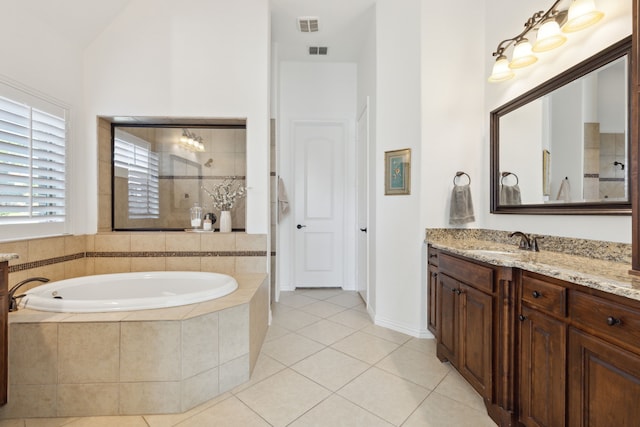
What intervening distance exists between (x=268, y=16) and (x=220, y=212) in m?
1.98

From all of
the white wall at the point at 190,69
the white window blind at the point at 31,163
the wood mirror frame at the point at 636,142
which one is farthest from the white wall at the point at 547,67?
the white window blind at the point at 31,163

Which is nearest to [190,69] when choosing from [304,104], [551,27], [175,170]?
[175,170]

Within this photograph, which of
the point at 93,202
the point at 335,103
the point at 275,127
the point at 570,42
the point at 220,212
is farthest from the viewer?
the point at 335,103

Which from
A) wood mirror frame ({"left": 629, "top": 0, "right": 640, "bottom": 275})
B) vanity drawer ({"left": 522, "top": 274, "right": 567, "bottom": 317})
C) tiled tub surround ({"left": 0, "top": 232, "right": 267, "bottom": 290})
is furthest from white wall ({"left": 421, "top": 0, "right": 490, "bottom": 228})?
tiled tub surround ({"left": 0, "top": 232, "right": 267, "bottom": 290})

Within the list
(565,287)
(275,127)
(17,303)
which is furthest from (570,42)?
(17,303)

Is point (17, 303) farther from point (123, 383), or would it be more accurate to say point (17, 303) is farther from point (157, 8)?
point (157, 8)

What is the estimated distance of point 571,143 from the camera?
1.64 m

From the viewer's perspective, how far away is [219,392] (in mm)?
1670

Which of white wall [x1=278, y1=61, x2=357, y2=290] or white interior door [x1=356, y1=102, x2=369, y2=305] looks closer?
white interior door [x1=356, y1=102, x2=369, y2=305]

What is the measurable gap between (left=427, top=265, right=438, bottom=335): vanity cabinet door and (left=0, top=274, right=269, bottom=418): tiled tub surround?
1.73 m

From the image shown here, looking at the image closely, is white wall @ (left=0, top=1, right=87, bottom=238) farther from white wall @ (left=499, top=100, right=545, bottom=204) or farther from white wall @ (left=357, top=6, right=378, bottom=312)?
white wall @ (left=499, top=100, right=545, bottom=204)

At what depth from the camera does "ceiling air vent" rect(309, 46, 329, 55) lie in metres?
3.39

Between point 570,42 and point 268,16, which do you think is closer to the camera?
point 570,42

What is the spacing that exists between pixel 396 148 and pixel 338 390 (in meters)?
2.04
